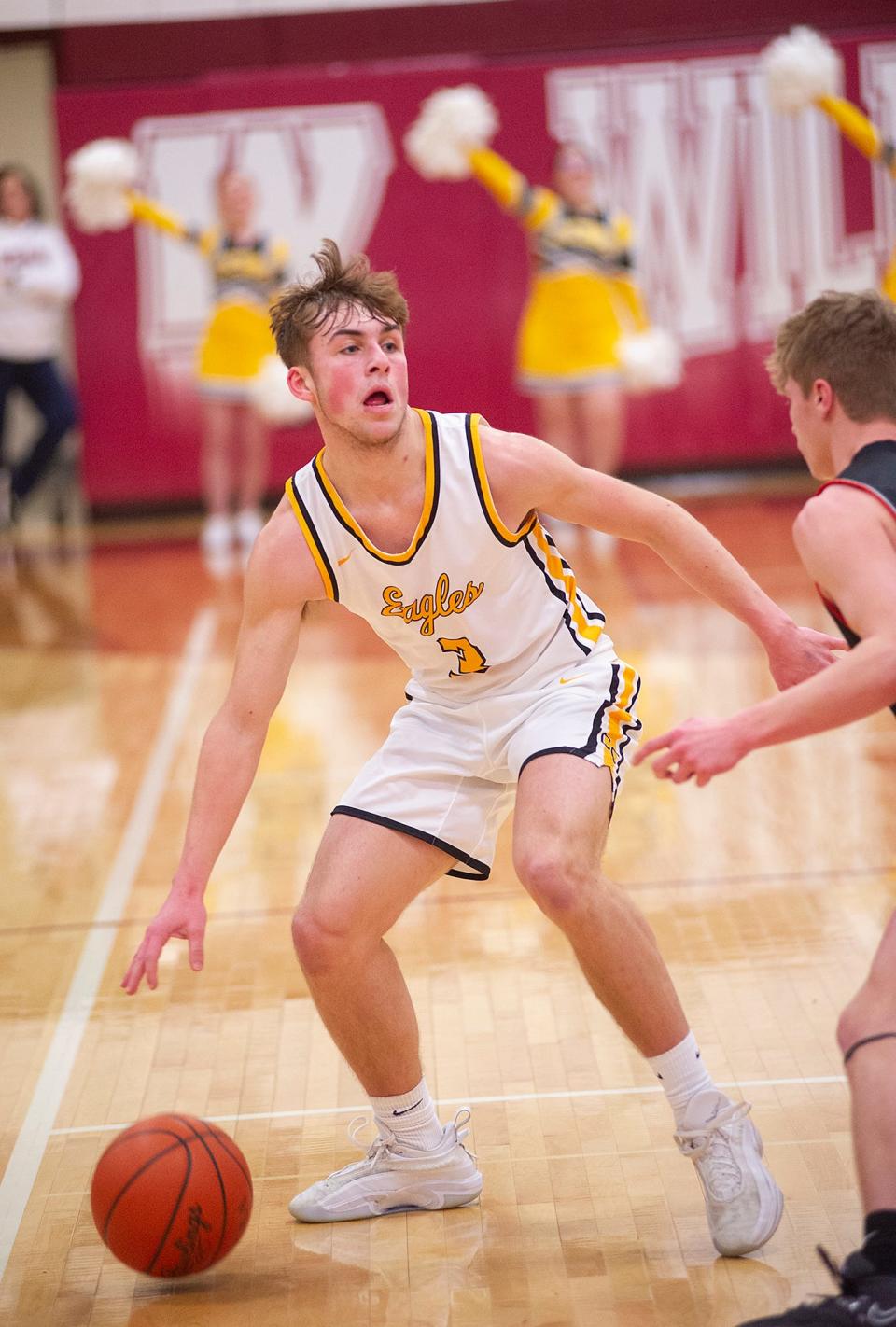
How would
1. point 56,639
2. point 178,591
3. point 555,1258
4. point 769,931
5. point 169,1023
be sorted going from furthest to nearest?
point 178,591 → point 56,639 → point 769,931 → point 169,1023 → point 555,1258

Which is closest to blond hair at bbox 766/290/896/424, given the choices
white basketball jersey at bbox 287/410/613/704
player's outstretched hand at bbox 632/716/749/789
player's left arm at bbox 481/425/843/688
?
player's left arm at bbox 481/425/843/688

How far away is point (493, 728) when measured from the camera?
3537mm

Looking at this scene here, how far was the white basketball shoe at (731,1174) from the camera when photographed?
3.16 m

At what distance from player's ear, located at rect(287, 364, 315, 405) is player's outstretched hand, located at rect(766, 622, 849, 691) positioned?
1074 mm

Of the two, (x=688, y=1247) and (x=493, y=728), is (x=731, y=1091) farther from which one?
(x=493, y=728)

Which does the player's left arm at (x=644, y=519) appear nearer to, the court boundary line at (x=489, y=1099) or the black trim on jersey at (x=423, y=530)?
the black trim on jersey at (x=423, y=530)

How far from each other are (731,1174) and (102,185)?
32.9ft

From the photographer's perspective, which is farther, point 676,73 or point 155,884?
point 676,73

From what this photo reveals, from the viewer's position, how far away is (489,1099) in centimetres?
399

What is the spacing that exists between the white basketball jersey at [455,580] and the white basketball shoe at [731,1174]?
3.13 ft

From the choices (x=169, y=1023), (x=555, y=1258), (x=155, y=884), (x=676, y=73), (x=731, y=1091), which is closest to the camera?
(x=555, y=1258)

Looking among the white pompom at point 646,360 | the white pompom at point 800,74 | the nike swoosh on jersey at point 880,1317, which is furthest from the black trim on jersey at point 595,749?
the white pompom at point 646,360

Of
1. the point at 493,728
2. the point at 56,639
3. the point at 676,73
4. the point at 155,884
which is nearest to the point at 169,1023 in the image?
the point at 155,884

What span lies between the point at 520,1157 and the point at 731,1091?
21.7 inches
